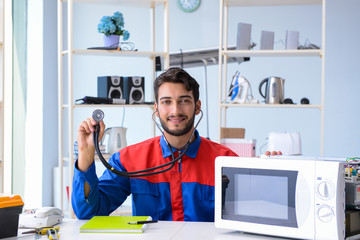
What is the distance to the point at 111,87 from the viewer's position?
139 inches

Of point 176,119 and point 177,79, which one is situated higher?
point 177,79

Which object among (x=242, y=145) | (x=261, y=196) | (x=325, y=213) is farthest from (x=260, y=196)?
(x=242, y=145)

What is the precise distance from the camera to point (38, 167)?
4.71 m

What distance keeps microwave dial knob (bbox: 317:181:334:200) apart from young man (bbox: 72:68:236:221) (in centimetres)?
66

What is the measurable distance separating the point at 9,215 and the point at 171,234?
1.65 ft

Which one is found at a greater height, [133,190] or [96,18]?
[96,18]

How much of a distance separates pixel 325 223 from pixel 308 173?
0.47 feet

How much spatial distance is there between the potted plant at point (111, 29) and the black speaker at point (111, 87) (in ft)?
0.83

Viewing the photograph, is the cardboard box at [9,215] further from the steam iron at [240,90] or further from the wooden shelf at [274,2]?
the wooden shelf at [274,2]

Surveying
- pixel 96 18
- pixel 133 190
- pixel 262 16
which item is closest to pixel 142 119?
pixel 96 18

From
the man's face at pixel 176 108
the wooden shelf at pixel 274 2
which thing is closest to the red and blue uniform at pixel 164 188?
the man's face at pixel 176 108

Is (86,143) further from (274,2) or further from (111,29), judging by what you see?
(274,2)

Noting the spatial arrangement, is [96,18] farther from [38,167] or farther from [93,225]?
[93,225]

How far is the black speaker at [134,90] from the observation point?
11.6 feet
